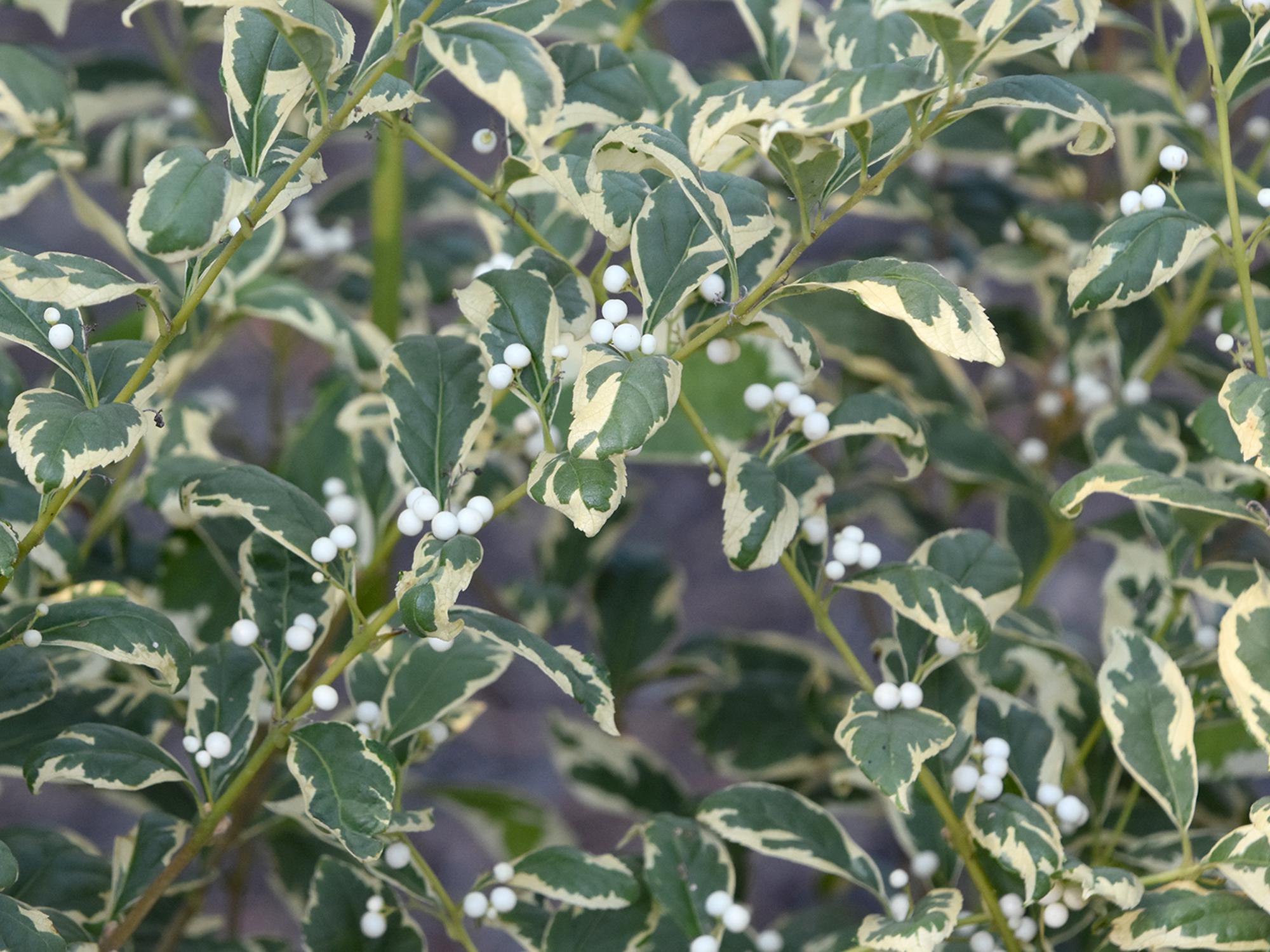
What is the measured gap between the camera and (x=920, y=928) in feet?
2.30

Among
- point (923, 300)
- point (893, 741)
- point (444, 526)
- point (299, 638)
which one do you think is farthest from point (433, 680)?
point (923, 300)

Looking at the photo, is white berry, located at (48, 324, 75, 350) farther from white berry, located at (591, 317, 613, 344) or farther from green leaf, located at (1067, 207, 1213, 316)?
green leaf, located at (1067, 207, 1213, 316)

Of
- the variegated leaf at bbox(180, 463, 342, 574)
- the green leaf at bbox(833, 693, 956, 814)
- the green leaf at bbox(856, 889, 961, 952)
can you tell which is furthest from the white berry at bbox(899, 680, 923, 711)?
the variegated leaf at bbox(180, 463, 342, 574)

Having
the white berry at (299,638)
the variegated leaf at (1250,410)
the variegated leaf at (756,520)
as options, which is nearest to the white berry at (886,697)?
the variegated leaf at (756,520)

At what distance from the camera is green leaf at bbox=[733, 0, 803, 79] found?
889mm

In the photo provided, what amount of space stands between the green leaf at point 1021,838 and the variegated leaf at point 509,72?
48cm

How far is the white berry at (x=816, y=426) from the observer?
0.78 m

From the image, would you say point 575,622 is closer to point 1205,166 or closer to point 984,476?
point 984,476

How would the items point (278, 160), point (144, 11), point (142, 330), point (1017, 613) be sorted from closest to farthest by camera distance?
point (278, 160) → point (1017, 613) → point (142, 330) → point (144, 11)

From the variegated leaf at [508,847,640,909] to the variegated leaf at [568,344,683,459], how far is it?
34 centimetres

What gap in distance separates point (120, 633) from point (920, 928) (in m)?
0.46

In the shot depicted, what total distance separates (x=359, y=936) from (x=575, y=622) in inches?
36.4

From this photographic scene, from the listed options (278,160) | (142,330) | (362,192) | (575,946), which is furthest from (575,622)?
(278,160)

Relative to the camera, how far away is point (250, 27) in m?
0.70
